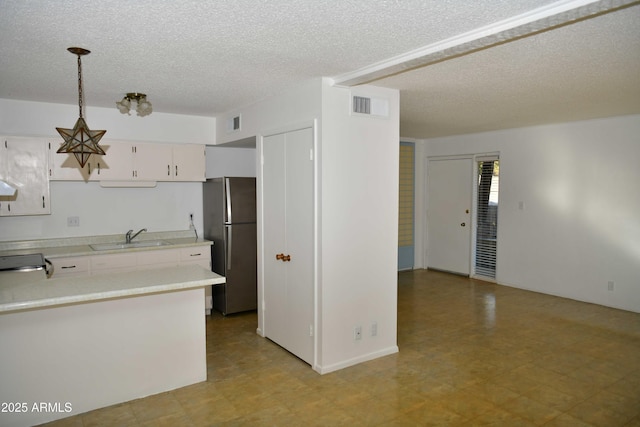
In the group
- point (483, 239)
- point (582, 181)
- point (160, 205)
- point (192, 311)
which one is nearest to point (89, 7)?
point (192, 311)

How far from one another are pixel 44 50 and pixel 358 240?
8.78 ft

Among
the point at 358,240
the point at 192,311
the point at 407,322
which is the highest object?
the point at 358,240

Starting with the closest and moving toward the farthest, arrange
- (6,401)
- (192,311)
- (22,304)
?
(22,304)
(6,401)
(192,311)

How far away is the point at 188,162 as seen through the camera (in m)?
5.33

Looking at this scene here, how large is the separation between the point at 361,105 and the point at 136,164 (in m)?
2.85

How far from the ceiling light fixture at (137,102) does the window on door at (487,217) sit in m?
5.23

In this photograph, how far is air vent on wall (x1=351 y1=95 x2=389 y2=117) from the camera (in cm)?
367

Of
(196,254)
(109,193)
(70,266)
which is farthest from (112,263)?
(109,193)

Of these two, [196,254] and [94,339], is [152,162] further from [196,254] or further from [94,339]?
[94,339]

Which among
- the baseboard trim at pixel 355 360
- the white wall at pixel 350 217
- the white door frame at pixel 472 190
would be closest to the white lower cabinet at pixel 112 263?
the white wall at pixel 350 217

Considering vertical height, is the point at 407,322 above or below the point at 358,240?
below

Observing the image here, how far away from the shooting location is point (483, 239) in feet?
23.2

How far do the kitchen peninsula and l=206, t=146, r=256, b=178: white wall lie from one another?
2.56 m

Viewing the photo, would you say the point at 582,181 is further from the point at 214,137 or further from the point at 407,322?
the point at 214,137
